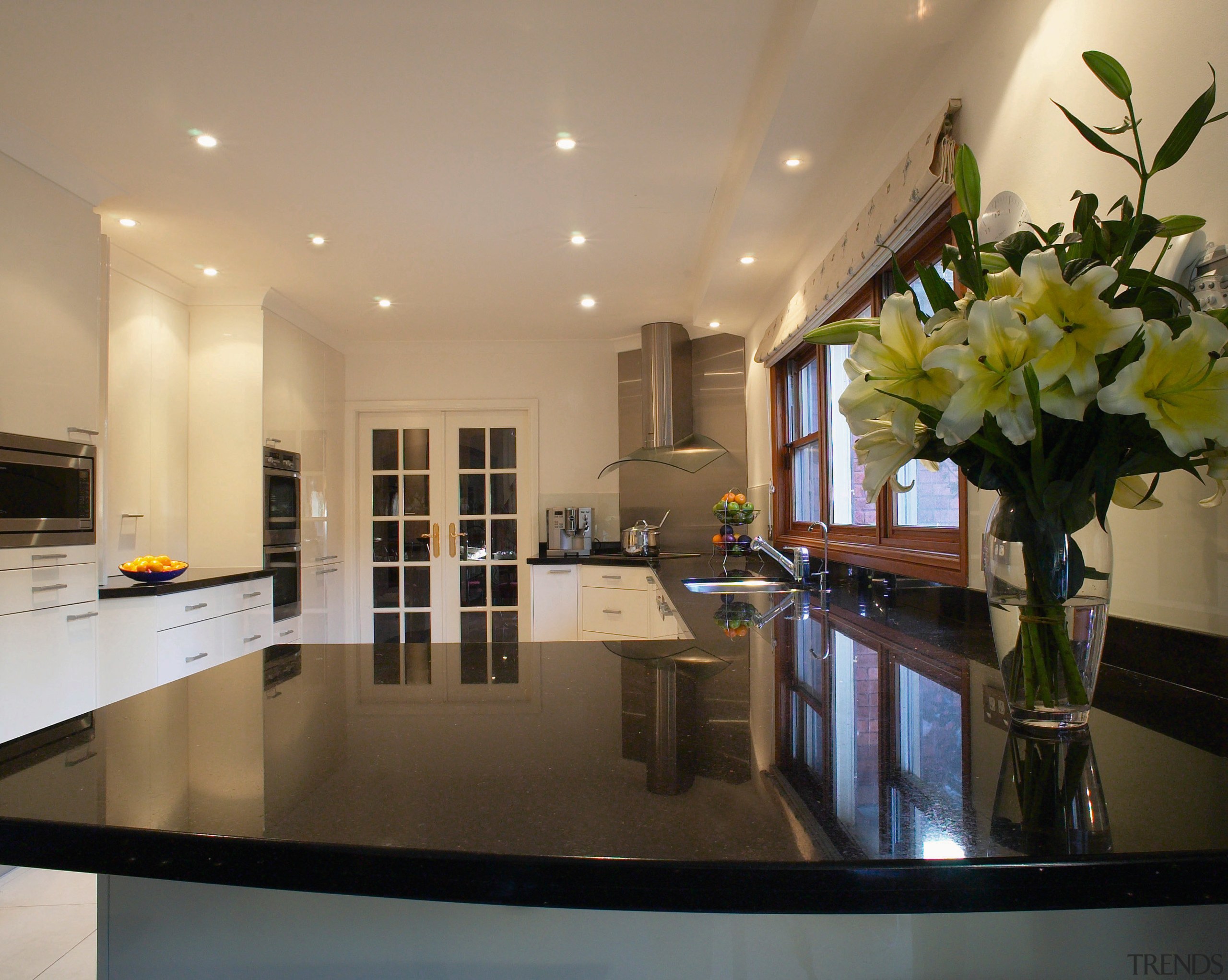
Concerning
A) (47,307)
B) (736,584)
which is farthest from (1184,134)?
(47,307)

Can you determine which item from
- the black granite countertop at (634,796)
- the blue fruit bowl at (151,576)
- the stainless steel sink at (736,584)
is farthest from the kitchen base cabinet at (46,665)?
the stainless steel sink at (736,584)

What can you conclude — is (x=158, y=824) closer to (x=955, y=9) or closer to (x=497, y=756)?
(x=497, y=756)

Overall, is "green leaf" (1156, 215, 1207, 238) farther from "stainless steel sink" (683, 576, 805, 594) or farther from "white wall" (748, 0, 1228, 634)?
"stainless steel sink" (683, 576, 805, 594)

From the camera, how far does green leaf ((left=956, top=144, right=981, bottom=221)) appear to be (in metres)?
0.71

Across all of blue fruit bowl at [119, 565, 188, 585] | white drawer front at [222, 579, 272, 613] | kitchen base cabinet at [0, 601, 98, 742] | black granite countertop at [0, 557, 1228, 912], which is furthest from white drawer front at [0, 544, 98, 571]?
black granite countertop at [0, 557, 1228, 912]

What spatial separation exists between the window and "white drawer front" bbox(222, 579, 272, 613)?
2.88 metres

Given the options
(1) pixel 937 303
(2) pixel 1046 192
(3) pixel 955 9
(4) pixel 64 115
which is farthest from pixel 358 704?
(4) pixel 64 115

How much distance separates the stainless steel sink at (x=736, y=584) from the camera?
3023mm

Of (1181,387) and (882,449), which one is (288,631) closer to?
(882,449)

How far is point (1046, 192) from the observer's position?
1.43 m

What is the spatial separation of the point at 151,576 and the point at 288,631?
1.27 meters

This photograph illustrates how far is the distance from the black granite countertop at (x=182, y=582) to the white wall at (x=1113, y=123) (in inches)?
123

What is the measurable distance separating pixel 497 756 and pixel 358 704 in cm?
30

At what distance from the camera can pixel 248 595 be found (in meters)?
3.86
